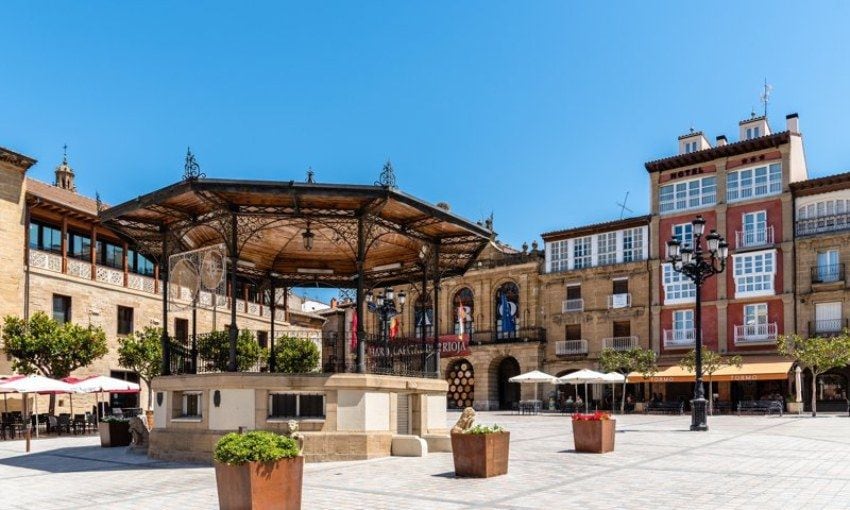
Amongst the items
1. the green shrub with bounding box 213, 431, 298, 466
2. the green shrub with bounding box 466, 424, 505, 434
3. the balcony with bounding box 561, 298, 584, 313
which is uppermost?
the balcony with bounding box 561, 298, 584, 313

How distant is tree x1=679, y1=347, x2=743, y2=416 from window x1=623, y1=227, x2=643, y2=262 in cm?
760

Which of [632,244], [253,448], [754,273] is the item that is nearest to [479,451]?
[253,448]

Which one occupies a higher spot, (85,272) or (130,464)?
(85,272)

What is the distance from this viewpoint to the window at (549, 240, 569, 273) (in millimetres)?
52062

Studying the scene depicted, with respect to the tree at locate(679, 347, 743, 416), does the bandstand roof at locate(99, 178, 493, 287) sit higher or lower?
higher

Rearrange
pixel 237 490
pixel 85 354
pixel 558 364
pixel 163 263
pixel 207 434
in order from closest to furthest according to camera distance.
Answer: pixel 237 490 → pixel 207 434 → pixel 163 263 → pixel 85 354 → pixel 558 364

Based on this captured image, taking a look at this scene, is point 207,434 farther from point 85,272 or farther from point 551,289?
point 551,289

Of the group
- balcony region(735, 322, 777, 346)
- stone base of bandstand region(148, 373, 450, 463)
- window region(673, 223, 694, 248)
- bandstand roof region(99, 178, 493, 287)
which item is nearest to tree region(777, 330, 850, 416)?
balcony region(735, 322, 777, 346)

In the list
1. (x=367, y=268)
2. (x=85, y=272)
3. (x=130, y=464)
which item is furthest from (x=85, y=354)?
(x=130, y=464)

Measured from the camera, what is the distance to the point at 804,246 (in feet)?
136

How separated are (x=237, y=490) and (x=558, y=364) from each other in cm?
4390

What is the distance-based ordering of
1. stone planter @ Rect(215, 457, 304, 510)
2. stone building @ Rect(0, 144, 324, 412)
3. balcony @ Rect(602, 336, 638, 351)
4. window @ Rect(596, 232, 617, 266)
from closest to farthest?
stone planter @ Rect(215, 457, 304, 510), stone building @ Rect(0, 144, 324, 412), balcony @ Rect(602, 336, 638, 351), window @ Rect(596, 232, 617, 266)

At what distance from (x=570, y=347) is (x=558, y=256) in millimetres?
6180

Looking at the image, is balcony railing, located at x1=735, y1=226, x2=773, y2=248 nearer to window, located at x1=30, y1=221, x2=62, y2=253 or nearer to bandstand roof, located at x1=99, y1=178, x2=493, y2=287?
bandstand roof, located at x1=99, y1=178, x2=493, y2=287
